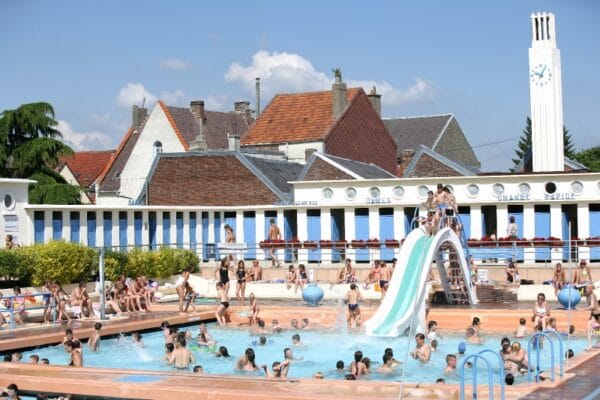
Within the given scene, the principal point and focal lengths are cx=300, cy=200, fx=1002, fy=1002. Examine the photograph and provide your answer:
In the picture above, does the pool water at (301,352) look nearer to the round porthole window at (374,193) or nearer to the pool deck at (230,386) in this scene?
the pool deck at (230,386)

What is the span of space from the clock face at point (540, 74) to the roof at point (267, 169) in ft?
37.8

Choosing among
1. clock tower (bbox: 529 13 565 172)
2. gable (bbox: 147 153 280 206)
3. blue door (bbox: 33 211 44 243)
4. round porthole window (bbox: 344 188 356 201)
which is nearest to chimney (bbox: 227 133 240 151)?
gable (bbox: 147 153 280 206)

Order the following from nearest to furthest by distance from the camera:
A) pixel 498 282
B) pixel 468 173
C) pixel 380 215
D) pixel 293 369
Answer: pixel 293 369
pixel 498 282
pixel 380 215
pixel 468 173

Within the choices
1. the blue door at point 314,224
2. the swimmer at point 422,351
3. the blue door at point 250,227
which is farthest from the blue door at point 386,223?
the swimmer at point 422,351

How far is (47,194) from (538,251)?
2463 cm

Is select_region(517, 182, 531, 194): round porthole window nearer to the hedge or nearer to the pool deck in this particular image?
the hedge

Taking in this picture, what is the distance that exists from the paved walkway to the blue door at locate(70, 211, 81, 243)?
858 inches

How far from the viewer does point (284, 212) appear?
40531mm

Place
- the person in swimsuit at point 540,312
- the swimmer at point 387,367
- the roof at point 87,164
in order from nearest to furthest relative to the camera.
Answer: the swimmer at point 387,367 < the person in swimsuit at point 540,312 < the roof at point 87,164

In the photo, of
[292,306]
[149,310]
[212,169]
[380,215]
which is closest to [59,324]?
[149,310]

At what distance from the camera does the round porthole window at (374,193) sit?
38344mm

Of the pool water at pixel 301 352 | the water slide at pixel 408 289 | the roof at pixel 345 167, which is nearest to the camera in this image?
the pool water at pixel 301 352

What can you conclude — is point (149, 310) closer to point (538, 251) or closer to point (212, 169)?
point (538, 251)

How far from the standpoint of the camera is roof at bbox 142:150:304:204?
4525cm
